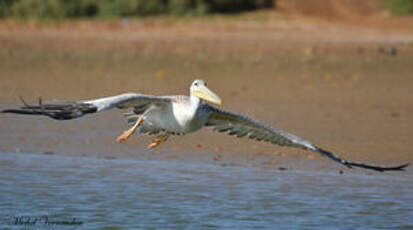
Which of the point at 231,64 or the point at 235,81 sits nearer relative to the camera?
the point at 235,81

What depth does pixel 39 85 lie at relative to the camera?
15.1 metres

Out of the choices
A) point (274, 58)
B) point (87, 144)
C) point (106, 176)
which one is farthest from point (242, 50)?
point (106, 176)

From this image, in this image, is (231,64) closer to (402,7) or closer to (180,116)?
(180,116)

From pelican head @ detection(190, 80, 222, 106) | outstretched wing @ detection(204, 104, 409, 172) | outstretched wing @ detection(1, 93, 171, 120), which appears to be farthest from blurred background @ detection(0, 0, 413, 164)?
outstretched wing @ detection(1, 93, 171, 120)

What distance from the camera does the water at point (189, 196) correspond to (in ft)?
26.7

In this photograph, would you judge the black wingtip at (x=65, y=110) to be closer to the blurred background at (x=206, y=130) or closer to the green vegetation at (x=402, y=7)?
the blurred background at (x=206, y=130)

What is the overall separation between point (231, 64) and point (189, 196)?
29.3 ft

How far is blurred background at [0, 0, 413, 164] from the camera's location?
11.5 meters

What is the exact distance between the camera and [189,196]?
8977 mm

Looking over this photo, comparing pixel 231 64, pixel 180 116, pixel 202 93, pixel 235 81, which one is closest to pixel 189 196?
pixel 180 116

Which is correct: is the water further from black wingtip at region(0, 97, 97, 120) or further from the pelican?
black wingtip at region(0, 97, 97, 120)

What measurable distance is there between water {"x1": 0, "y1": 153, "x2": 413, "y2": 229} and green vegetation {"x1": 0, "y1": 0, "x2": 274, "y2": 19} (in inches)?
517

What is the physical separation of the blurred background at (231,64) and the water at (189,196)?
77 cm

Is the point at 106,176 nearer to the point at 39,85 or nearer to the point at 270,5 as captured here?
the point at 39,85
